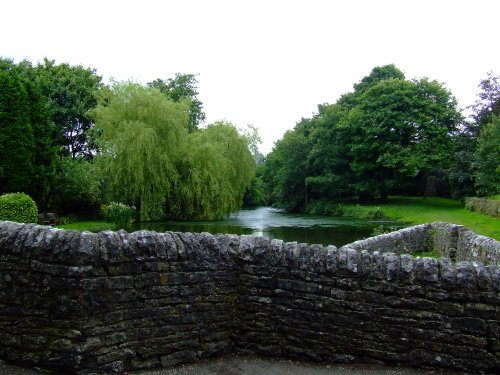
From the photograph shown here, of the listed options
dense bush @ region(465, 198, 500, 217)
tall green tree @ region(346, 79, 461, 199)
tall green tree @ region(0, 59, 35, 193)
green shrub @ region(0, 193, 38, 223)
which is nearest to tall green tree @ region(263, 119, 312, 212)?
tall green tree @ region(346, 79, 461, 199)

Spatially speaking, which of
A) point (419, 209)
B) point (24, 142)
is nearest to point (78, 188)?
point (24, 142)

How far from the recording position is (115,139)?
80.5 ft

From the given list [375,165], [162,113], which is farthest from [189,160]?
[375,165]

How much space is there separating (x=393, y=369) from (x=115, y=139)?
2268 cm

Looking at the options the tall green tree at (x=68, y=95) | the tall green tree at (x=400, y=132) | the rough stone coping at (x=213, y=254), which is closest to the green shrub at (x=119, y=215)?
the tall green tree at (x=68, y=95)

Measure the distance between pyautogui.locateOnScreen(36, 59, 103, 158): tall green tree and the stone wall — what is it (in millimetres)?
33138

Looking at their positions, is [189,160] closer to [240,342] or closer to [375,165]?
[375,165]

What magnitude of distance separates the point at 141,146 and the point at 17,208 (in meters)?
7.92

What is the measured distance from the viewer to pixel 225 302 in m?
4.59

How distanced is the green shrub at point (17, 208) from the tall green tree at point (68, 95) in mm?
17446

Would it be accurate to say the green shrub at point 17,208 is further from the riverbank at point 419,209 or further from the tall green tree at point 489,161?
the tall green tree at point 489,161

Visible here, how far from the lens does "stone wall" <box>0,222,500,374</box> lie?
385cm

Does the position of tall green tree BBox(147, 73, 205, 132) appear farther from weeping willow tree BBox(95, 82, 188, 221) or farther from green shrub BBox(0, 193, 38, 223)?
green shrub BBox(0, 193, 38, 223)

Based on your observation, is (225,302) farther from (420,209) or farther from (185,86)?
(185,86)
